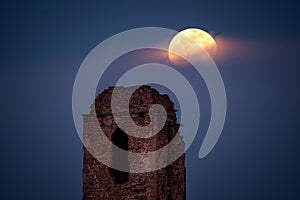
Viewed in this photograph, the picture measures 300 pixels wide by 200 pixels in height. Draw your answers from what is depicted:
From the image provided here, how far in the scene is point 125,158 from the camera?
13.8 m

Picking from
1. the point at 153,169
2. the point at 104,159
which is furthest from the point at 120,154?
the point at 153,169

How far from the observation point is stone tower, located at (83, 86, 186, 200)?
12.8 meters

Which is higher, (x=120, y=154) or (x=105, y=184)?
(x=120, y=154)

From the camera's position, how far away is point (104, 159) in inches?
530

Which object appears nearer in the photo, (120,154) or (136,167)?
(136,167)

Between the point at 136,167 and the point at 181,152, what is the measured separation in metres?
1.78

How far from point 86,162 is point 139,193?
205cm

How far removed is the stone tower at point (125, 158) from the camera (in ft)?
41.9

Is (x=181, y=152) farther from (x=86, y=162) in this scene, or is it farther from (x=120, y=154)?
(x=86, y=162)

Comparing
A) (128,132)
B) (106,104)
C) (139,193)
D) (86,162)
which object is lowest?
(139,193)

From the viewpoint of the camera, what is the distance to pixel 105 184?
43.5 feet

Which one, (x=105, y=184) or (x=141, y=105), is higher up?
(x=141, y=105)

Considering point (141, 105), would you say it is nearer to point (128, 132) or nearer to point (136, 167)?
point (128, 132)

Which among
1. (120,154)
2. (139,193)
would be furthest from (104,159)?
(139,193)
